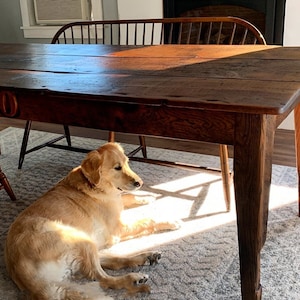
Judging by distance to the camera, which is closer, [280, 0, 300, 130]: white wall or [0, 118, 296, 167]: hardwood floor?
[0, 118, 296, 167]: hardwood floor

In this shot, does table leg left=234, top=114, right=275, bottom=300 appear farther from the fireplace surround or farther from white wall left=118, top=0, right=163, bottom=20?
white wall left=118, top=0, right=163, bottom=20

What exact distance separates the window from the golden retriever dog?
7.17 feet

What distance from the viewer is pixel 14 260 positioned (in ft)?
4.61

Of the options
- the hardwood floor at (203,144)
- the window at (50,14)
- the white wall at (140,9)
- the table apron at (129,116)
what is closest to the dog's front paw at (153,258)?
the table apron at (129,116)

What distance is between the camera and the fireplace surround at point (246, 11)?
2.81 meters

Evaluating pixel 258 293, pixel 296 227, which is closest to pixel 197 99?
pixel 258 293

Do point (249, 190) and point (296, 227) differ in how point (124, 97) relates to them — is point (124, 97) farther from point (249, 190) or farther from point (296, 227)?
point (296, 227)

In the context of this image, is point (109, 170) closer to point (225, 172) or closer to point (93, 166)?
point (93, 166)

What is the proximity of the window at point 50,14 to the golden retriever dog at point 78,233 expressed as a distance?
219cm

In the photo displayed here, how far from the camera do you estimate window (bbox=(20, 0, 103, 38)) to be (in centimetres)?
358

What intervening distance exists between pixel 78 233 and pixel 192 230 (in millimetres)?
533

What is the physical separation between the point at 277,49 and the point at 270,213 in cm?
71

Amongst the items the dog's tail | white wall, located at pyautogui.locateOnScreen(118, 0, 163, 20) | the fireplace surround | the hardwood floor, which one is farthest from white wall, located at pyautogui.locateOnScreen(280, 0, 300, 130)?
the dog's tail

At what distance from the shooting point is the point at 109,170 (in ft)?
5.42
